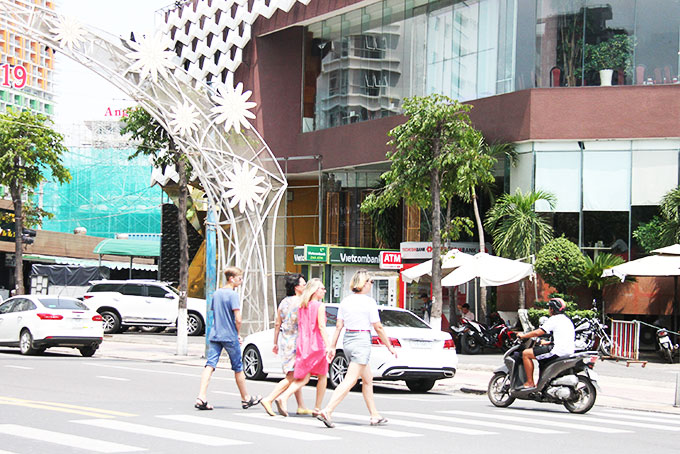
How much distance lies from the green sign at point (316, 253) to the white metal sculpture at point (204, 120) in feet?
20.1

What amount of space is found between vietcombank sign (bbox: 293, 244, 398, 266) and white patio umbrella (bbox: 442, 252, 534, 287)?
6.36m

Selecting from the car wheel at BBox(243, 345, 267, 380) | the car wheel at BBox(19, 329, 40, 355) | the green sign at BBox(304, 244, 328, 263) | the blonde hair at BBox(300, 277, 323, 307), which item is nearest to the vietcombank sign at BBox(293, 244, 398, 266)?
the green sign at BBox(304, 244, 328, 263)

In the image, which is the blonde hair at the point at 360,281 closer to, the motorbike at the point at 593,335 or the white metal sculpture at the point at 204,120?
the motorbike at the point at 593,335

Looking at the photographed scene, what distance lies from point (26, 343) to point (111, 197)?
6561 cm

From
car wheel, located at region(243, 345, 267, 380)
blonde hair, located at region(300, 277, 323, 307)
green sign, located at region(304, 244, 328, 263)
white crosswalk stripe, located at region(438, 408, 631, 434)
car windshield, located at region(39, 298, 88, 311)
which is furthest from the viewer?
green sign, located at region(304, 244, 328, 263)

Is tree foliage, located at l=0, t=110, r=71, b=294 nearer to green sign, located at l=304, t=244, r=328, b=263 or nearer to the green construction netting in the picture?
green sign, located at l=304, t=244, r=328, b=263

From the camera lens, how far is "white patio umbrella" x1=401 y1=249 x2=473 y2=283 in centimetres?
2723

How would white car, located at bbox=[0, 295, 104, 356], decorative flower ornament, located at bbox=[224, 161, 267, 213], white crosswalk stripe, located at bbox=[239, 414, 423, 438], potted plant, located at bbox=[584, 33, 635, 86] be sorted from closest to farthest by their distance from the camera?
white crosswalk stripe, located at bbox=[239, 414, 423, 438] < white car, located at bbox=[0, 295, 104, 356] < decorative flower ornament, located at bbox=[224, 161, 267, 213] < potted plant, located at bbox=[584, 33, 635, 86]

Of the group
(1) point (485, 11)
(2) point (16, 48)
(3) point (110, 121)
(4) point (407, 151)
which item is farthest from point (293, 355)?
(2) point (16, 48)

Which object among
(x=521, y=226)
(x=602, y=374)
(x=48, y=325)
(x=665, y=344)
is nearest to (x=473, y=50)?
(x=521, y=226)

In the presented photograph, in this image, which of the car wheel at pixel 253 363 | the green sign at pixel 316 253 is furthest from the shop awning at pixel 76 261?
the car wheel at pixel 253 363

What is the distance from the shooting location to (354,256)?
109ft

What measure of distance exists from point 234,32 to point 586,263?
19657 mm

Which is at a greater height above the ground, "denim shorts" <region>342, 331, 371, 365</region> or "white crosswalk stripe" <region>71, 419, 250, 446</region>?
"denim shorts" <region>342, 331, 371, 365</region>
